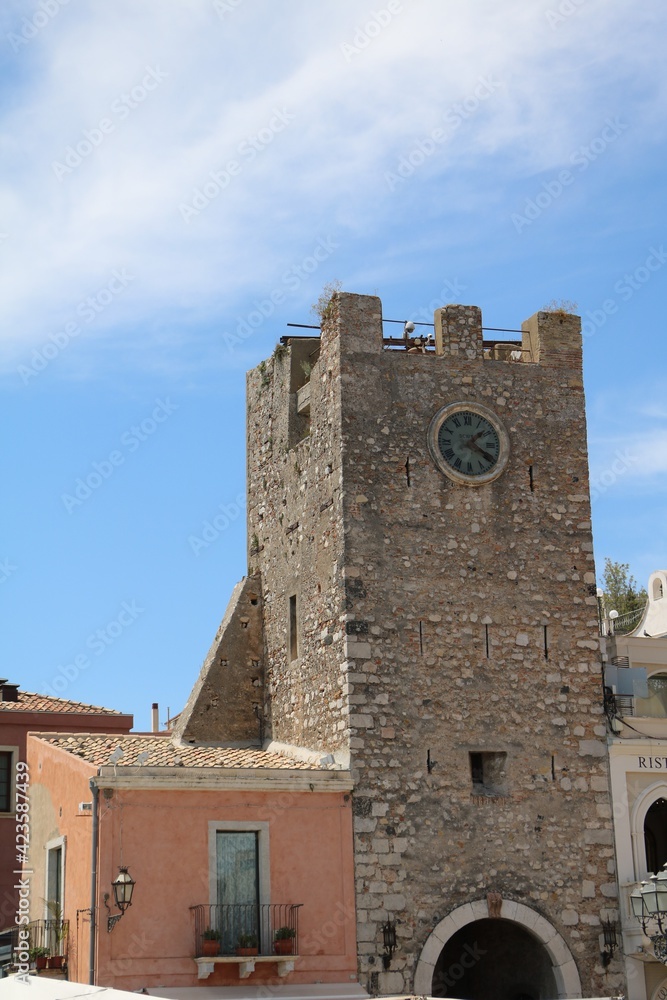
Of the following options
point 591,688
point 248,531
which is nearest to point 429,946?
point 591,688

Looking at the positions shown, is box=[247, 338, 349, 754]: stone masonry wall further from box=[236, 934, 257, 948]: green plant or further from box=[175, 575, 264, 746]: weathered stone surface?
box=[236, 934, 257, 948]: green plant

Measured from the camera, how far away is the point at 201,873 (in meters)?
22.1

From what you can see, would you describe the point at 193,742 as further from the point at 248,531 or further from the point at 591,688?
the point at 591,688

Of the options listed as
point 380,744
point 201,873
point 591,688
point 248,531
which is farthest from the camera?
point 248,531

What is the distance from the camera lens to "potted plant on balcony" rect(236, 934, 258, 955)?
856 inches

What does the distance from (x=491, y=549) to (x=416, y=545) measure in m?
1.42

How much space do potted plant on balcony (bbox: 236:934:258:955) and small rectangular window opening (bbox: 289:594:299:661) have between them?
19.2 ft

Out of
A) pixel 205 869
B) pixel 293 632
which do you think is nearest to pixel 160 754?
pixel 205 869

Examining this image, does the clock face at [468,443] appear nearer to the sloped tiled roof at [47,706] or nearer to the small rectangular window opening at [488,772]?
the small rectangular window opening at [488,772]

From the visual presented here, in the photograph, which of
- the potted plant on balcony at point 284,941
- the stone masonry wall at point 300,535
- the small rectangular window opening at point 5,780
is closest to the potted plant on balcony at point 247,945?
the potted plant on balcony at point 284,941

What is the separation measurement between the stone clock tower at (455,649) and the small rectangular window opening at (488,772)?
38mm

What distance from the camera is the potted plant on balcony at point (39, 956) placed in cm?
2267

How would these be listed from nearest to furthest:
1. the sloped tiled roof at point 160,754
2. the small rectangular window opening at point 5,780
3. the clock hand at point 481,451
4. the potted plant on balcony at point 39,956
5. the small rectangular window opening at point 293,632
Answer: the potted plant on balcony at point 39,956 → the sloped tiled roof at point 160,754 → the clock hand at point 481,451 → the small rectangular window opening at point 293,632 → the small rectangular window opening at point 5,780

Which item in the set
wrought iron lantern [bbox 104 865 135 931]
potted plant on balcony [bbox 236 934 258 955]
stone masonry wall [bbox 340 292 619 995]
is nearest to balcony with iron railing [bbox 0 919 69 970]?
wrought iron lantern [bbox 104 865 135 931]
